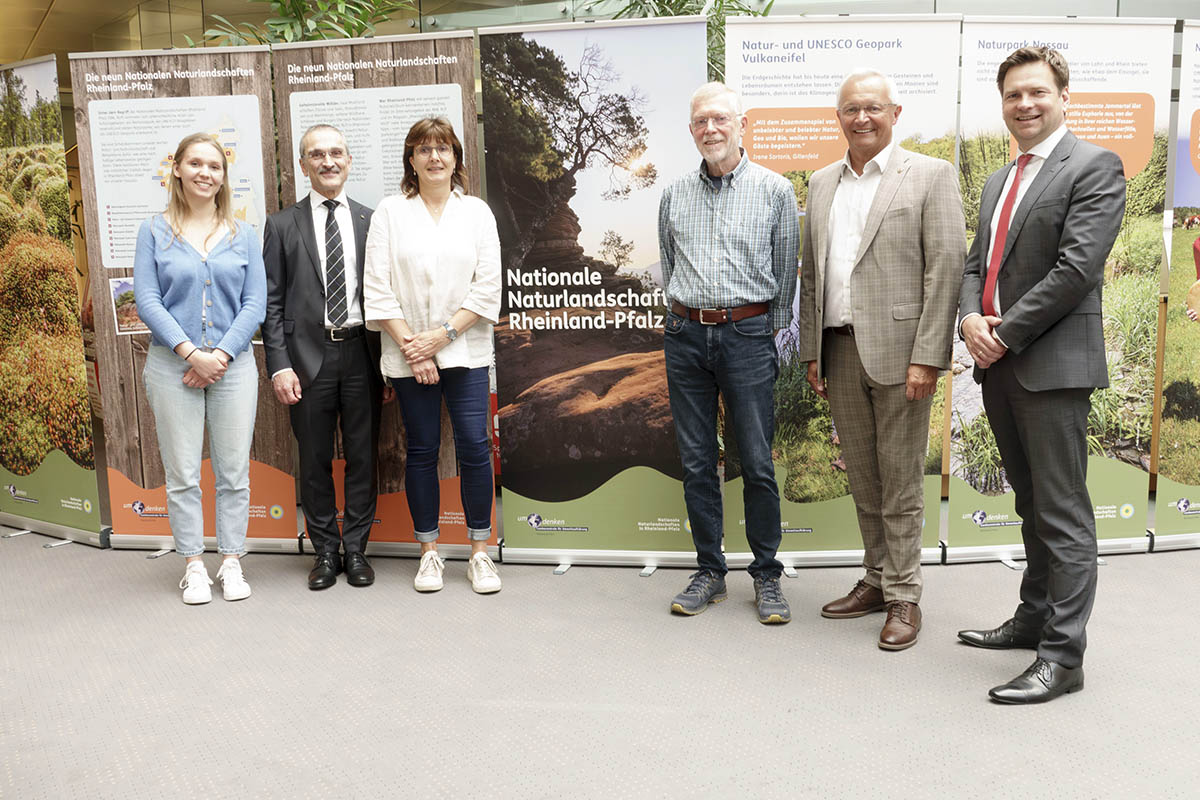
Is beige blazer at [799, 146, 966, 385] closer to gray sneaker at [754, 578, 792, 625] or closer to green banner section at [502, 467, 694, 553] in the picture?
gray sneaker at [754, 578, 792, 625]

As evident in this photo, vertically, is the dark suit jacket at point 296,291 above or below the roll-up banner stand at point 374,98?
below

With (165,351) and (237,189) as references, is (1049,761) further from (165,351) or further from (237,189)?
(237,189)

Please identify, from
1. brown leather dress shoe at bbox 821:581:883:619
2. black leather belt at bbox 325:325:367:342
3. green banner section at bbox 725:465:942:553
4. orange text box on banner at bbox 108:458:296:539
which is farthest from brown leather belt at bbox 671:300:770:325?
orange text box on banner at bbox 108:458:296:539

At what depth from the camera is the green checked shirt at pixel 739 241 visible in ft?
9.86

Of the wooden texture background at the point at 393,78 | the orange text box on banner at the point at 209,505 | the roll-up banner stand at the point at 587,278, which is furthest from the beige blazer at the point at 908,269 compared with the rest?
the orange text box on banner at the point at 209,505

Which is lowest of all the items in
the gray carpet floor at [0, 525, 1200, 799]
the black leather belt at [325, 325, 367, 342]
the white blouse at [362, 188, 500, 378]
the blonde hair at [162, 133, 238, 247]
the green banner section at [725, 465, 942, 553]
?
the gray carpet floor at [0, 525, 1200, 799]

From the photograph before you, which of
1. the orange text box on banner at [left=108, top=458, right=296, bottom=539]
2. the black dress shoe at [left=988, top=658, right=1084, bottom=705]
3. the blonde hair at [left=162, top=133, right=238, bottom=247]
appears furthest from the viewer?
the orange text box on banner at [left=108, top=458, right=296, bottom=539]

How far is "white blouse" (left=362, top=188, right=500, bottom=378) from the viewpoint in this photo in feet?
10.9

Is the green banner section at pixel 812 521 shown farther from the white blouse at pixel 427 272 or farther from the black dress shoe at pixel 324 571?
the black dress shoe at pixel 324 571

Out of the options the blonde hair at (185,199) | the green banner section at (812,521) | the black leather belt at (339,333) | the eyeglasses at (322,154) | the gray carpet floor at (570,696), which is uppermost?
the eyeglasses at (322,154)

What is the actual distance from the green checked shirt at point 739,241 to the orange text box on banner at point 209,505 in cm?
210

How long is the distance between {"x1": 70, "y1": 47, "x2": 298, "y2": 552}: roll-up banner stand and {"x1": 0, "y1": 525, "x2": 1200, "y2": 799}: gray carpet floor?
1.75 feet

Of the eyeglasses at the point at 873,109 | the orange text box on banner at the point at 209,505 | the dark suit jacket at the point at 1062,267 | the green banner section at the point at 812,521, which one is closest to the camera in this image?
the dark suit jacket at the point at 1062,267

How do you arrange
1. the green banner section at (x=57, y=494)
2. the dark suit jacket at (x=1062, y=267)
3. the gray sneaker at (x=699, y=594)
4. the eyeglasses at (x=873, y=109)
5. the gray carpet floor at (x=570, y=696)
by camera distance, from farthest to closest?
1. the green banner section at (x=57, y=494)
2. the gray sneaker at (x=699, y=594)
3. the eyeglasses at (x=873, y=109)
4. the dark suit jacket at (x=1062, y=267)
5. the gray carpet floor at (x=570, y=696)
